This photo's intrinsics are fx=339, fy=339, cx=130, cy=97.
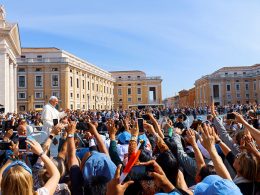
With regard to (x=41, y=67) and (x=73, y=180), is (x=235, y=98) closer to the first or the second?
(x=41, y=67)

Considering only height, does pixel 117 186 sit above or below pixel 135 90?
below

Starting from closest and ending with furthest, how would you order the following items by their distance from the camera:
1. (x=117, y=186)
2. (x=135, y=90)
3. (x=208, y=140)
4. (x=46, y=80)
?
(x=117, y=186) < (x=208, y=140) < (x=46, y=80) < (x=135, y=90)

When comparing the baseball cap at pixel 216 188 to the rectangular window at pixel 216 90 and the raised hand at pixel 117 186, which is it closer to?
the raised hand at pixel 117 186

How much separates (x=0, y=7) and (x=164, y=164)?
131 feet

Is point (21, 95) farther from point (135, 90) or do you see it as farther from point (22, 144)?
point (22, 144)

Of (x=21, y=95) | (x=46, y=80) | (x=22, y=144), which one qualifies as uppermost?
(x=46, y=80)

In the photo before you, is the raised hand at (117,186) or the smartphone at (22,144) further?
the smartphone at (22,144)

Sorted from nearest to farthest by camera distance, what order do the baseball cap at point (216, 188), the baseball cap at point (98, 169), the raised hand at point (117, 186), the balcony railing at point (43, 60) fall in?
the baseball cap at point (216, 188), the raised hand at point (117, 186), the baseball cap at point (98, 169), the balcony railing at point (43, 60)

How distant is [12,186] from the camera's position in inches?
95.0

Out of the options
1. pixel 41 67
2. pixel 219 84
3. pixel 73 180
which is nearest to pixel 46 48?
pixel 41 67

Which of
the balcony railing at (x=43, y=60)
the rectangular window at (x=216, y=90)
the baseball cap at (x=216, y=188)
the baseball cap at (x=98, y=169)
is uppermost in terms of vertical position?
the balcony railing at (x=43, y=60)

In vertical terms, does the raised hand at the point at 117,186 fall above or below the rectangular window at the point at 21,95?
below

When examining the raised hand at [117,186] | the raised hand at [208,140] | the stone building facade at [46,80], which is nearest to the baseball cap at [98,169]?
the raised hand at [208,140]

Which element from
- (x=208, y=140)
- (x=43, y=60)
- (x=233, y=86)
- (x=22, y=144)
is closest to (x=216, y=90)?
(x=233, y=86)
